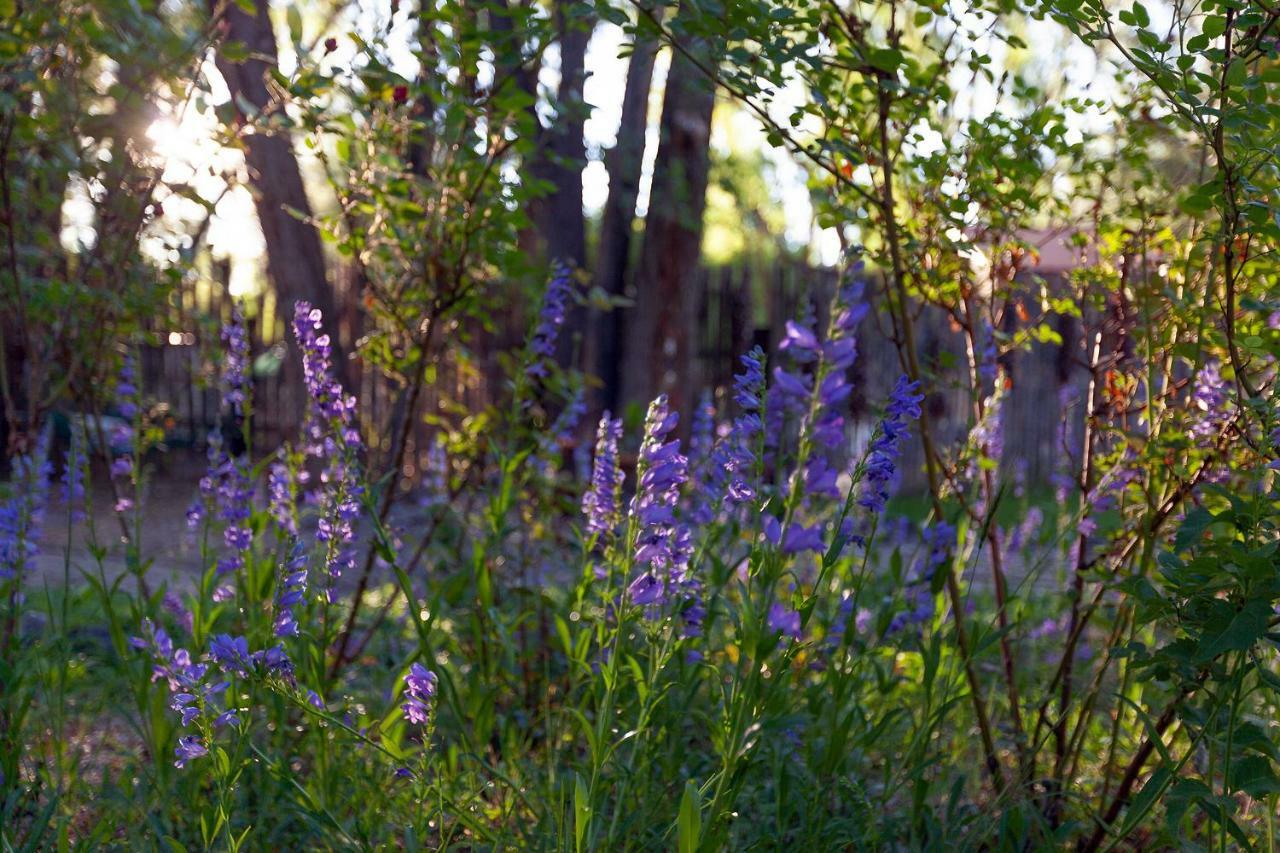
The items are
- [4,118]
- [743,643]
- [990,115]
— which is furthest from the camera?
[4,118]

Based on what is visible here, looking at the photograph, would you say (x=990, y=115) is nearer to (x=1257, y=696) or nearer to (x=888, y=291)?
(x=888, y=291)

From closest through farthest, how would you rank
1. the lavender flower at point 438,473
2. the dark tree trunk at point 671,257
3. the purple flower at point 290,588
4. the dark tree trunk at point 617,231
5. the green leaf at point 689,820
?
the green leaf at point 689,820, the purple flower at point 290,588, the lavender flower at point 438,473, the dark tree trunk at point 671,257, the dark tree trunk at point 617,231

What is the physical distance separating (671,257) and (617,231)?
1048mm

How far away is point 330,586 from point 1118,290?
6.25 feet

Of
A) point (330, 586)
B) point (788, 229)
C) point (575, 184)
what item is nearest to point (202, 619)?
point (330, 586)

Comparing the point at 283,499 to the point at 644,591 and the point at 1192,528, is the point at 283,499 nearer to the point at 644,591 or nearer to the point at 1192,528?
the point at 644,591

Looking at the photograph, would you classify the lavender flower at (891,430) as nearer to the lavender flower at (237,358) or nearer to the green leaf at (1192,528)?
the green leaf at (1192,528)

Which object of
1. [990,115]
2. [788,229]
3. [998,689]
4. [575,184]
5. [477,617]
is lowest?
[998,689]

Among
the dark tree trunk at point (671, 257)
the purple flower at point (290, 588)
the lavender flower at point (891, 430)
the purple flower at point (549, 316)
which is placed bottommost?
the purple flower at point (290, 588)

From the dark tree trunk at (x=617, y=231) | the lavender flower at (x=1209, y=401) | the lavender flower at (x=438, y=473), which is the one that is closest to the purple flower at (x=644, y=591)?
the lavender flower at (x=1209, y=401)

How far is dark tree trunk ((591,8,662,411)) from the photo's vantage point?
8148mm

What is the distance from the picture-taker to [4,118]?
10.7 ft

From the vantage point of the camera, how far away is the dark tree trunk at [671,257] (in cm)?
707

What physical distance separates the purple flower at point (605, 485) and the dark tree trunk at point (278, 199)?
187 inches
